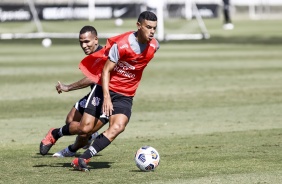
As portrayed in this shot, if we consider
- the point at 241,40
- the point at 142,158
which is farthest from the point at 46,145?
the point at 241,40

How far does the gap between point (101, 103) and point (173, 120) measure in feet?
17.9

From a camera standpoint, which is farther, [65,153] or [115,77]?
[65,153]

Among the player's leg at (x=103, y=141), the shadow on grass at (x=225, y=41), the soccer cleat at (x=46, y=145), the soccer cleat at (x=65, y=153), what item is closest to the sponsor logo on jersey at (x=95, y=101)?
the player's leg at (x=103, y=141)

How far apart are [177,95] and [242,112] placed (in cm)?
340

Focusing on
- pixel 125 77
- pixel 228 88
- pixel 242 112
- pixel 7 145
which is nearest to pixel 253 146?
pixel 125 77

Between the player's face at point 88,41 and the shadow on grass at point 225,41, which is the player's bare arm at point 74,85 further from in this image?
the shadow on grass at point 225,41

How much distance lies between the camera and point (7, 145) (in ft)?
42.8

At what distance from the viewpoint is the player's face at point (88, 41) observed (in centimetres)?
1138

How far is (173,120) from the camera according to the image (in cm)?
1630

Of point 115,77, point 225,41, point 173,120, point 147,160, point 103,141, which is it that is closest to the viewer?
Answer: point 147,160

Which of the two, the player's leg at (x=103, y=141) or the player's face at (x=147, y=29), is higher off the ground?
the player's face at (x=147, y=29)

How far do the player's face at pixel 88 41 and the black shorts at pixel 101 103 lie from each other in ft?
2.06

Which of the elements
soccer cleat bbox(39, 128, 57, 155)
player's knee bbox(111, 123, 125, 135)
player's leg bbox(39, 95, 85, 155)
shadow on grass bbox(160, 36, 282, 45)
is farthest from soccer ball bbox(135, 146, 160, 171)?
shadow on grass bbox(160, 36, 282, 45)

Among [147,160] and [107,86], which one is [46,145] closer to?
[107,86]
